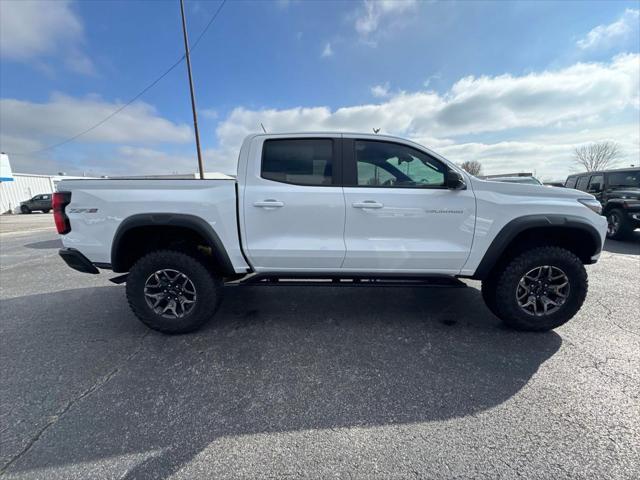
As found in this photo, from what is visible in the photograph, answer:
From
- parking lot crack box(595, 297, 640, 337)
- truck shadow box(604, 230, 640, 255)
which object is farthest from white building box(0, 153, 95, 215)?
truck shadow box(604, 230, 640, 255)

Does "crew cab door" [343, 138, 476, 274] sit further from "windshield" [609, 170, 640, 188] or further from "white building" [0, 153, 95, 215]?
"white building" [0, 153, 95, 215]

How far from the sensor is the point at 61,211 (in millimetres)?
2871

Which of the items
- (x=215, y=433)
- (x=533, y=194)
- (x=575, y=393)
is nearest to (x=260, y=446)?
(x=215, y=433)

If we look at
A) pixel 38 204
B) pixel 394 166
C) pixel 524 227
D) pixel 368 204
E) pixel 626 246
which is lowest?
pixel 626 246

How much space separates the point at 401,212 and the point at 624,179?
10083 millimetres

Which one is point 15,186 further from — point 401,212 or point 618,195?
point 618,195

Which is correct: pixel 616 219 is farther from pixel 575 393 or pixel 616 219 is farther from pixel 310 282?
Result: pixel 310 282

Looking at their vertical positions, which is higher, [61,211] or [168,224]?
[61,211]

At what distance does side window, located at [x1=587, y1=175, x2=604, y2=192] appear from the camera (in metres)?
8.95

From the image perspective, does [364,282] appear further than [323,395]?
Yes

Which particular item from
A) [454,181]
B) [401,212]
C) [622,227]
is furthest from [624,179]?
[401,212]

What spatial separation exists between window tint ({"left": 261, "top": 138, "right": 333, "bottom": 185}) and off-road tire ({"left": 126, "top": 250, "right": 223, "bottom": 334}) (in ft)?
3.87

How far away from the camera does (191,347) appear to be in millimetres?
2799

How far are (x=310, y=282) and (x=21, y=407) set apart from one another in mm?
2425
